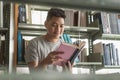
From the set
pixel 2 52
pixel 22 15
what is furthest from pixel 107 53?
pixel 2 52

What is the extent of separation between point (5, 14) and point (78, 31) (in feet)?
2.75

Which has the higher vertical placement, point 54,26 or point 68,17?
point 68,17

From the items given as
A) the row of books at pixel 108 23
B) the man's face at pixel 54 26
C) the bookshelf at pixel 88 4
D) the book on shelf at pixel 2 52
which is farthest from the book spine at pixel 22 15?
the bookshelf at pixel 88 4

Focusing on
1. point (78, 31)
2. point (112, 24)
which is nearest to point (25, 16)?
point (78, 31)

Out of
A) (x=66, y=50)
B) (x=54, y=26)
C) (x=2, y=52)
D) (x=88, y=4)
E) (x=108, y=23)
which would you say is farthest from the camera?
(x=108, y=23)

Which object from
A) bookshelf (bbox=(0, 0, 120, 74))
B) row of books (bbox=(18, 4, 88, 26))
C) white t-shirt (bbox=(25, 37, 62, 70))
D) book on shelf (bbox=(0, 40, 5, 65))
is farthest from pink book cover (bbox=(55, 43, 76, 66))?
bookshelf (bbox=(0, 0, 120, 74))

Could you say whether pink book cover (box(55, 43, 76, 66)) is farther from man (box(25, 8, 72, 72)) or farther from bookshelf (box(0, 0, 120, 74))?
bookshelf (box(0, 0, 120, 74))

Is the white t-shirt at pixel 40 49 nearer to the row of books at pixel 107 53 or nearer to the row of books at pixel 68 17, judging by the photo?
the row of books at pixel 68 17

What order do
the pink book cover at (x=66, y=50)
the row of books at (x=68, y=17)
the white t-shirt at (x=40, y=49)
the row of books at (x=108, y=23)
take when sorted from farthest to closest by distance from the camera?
1. the row of books at (x=108, y=23)
2. the row of books at (x=68, y=17)
3. the white t-shirt at (x=40, y=49)
4. the pink book cover at (x=66, y=50)

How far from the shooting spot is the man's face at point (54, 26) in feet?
6.02

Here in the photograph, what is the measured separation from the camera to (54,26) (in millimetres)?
1885

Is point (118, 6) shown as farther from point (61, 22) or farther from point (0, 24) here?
point (0, 24)

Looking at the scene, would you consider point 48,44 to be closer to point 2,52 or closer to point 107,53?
point 2,52

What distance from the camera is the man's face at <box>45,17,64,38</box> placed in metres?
1.84
